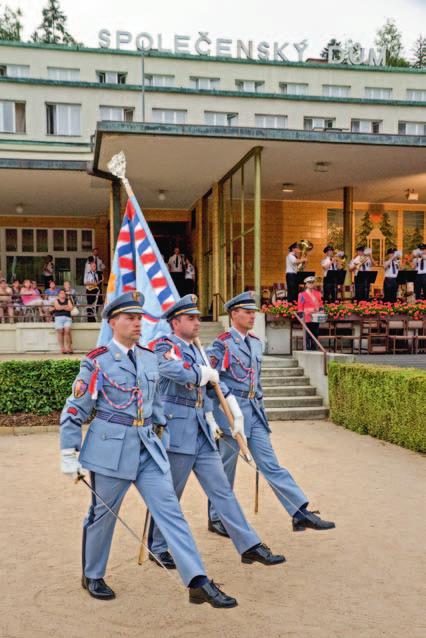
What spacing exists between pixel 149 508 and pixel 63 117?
25.9 metres

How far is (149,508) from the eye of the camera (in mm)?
4191

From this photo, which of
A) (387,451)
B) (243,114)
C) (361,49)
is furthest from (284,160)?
(361,49)

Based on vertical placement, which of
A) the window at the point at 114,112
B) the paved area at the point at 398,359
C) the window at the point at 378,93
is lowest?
the paved area at the point at 398,359

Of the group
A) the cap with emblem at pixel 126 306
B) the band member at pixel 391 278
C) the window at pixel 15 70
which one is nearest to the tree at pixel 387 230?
the band member at pixel 391 278

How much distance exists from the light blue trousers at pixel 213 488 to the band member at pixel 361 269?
12.9 metres

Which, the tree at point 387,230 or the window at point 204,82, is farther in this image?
the window at point 204,82

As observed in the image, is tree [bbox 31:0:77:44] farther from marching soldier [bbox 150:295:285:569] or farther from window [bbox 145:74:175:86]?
marching soldier [bbox 150:295:285:569]

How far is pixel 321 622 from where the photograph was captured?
12.8ft

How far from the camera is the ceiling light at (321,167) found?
16967 mm

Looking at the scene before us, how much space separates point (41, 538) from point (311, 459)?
13.7 feet

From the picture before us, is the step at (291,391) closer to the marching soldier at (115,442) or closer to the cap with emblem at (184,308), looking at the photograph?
the cap with emblem at (184,308)

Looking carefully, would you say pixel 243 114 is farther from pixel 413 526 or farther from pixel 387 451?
pixel 413 526

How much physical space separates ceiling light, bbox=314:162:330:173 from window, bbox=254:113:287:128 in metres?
10.7

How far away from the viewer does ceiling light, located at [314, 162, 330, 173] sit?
55.7ft
